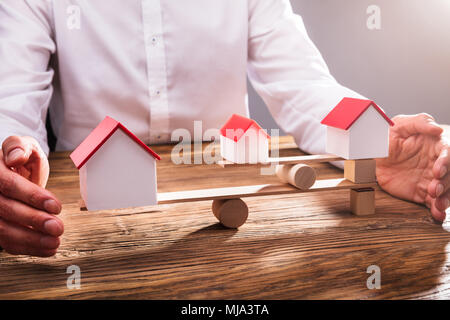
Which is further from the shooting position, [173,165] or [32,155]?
[173,165]

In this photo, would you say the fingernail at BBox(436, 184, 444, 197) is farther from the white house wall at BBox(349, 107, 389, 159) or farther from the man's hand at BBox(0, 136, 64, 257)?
the man's hand at BBox(0, 136, 64, 257)

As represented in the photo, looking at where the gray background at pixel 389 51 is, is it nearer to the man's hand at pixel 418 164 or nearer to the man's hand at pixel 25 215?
the man's hand at pixel 418 164

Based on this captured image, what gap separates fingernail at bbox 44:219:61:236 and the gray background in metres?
1.99

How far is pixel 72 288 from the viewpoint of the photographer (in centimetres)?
58

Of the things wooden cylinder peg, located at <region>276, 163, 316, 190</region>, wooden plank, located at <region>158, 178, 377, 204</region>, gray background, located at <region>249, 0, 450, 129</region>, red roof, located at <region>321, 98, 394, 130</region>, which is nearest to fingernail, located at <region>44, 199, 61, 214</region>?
wooden plank, located at <region>158, 178, 377, 204</region>

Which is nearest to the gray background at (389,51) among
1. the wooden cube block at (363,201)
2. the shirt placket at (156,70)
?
the shirt placket at (156,70)

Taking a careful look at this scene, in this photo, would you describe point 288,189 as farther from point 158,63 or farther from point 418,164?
point 158,63

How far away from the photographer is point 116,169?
2.25ft

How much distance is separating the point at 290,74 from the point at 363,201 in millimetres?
668

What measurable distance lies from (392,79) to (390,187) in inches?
79.4

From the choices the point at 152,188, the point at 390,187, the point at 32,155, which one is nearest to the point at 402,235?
the point at 390,187

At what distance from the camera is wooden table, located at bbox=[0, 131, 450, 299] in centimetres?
58
